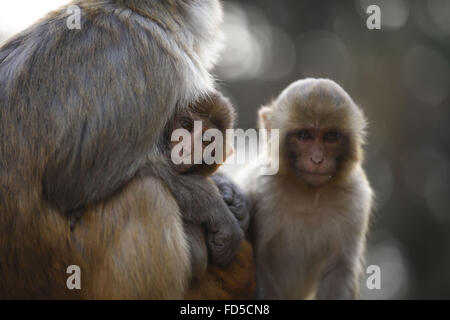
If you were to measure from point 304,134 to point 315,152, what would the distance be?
0.21 meters

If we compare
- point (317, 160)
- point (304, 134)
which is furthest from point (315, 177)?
point (304, 134)

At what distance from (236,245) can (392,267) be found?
346 inches

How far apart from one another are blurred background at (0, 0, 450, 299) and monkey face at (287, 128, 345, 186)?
20.2ft

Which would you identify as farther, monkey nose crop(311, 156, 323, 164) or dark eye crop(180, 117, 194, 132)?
monkey nose crop(311, 156, 323, 164)

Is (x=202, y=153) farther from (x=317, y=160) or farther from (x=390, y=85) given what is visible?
(x=390, y=85)

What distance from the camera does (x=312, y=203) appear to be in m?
4.52

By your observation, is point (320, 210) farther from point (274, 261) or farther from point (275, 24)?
point (275, 24)

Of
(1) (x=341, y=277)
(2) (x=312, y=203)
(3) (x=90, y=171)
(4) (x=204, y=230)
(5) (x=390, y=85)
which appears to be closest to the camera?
(3) (x=90, y=171)

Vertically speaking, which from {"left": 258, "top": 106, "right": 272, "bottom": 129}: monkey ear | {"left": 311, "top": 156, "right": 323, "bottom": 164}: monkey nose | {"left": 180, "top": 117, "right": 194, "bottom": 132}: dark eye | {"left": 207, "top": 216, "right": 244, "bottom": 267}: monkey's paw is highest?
{"left": 258, "top": 106, "right": 272, "bottom": 129}: monkey ear

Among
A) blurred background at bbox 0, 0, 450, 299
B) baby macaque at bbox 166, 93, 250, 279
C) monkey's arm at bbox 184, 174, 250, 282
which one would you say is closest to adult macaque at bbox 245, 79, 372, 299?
monkey's arm at bbox 184, 174, 250, 282

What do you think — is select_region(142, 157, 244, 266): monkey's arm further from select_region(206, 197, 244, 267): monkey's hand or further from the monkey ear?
the monkey ear

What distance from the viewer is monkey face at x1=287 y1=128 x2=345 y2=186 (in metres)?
4.12

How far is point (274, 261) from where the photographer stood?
14.8 feet
